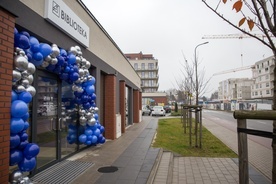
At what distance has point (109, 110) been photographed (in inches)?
411

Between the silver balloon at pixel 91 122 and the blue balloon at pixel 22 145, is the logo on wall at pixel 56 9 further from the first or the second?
the silver balloon at pixel 91 122

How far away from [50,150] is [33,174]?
93 cm

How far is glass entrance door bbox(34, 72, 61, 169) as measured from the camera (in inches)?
213

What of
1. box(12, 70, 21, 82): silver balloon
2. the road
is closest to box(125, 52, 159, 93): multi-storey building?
the road

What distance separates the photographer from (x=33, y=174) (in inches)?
200

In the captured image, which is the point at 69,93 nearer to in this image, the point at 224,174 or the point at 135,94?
the point at 224,174

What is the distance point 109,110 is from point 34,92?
21.3 ft

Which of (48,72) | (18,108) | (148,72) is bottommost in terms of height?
(18,108)

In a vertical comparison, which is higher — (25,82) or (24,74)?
(24,74)

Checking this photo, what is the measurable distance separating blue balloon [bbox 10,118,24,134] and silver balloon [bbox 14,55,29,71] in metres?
0.80

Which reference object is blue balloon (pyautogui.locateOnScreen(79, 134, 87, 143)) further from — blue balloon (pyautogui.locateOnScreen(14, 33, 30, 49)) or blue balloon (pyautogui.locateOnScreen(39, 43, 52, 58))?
blue balloon (pyautogui.locateOnScreen(14, 33, 30, 49))

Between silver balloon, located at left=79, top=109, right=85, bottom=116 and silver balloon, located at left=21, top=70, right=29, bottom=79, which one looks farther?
silver balloon, located at left=79, top=109, right=85, bottom=116

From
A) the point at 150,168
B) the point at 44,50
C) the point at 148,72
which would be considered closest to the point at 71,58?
the point at 44,50

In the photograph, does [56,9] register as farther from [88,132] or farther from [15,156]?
[88,132]
